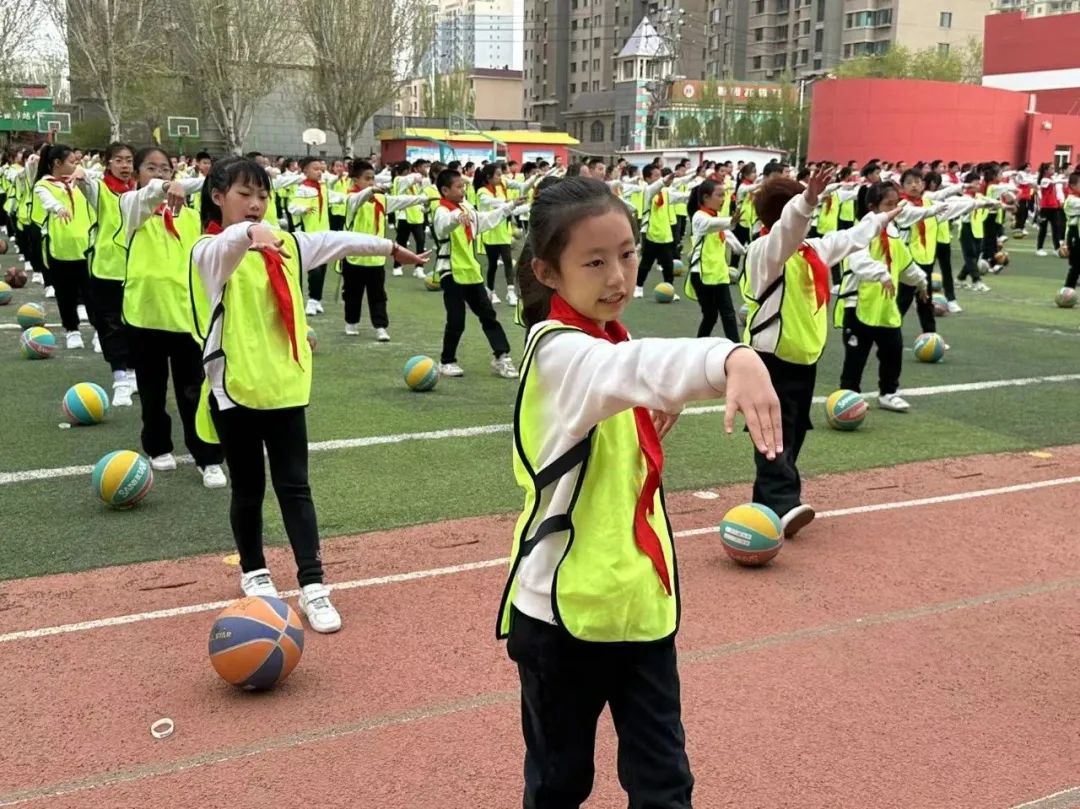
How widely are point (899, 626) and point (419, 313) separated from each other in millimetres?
11626

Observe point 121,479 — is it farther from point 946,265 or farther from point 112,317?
point 946,265

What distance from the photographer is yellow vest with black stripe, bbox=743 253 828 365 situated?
5836 millimetres

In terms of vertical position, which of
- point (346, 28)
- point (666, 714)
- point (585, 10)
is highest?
point (585, 10)

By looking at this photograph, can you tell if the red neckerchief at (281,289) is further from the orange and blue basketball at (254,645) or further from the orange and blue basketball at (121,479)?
the orange and blue basketball at (121,479)

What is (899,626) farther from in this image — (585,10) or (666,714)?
(585,10)

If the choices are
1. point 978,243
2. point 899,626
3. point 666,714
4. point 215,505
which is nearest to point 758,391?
point 666,714

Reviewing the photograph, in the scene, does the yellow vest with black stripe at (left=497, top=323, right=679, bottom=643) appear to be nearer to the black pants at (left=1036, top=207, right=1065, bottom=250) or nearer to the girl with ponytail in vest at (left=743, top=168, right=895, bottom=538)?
the girl with ponytail in vest at (left=743, top=168, right=895, bottom=538)

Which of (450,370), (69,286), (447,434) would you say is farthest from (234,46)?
(447,434)

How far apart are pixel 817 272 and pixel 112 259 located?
19.9 feet

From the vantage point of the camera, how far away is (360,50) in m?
49.0

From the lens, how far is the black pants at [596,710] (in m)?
2.46

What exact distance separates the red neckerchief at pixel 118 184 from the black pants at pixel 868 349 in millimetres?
5994

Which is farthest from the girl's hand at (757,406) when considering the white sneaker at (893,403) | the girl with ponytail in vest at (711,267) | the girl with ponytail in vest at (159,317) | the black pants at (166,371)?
the girl with ponytail in vest at (711,267)

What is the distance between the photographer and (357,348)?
40.8 ft
